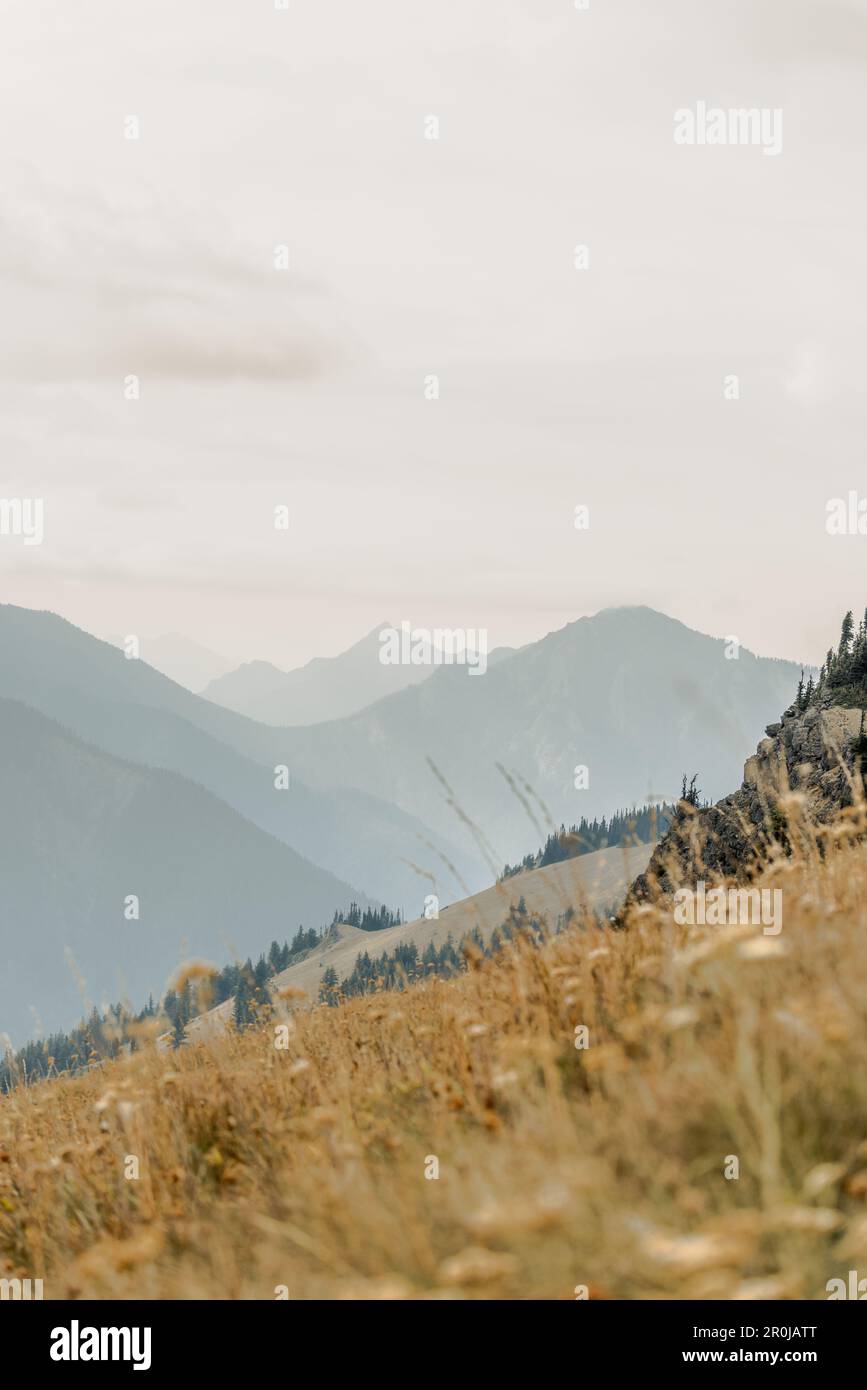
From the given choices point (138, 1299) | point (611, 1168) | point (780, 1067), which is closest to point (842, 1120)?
point (780, 1067)

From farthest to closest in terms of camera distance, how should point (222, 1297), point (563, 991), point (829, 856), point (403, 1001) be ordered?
point (403, 1001) < point (829, 856) < point (563, 991) < point (222, 1297)

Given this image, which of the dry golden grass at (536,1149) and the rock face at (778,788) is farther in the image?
the rock face at (778,788)

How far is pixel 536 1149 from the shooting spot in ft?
14.7

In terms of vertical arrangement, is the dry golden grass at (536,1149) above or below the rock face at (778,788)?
below

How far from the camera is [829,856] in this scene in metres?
8.45

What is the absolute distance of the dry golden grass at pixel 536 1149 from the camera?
12.7 feet

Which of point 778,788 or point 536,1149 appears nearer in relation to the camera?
point 536,1149

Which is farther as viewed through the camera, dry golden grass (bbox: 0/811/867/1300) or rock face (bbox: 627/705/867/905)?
rock face (bbox: 627/705/867/905)

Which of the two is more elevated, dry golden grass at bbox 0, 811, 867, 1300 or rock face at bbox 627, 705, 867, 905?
rock face at bbox 627, 705, 867, 905

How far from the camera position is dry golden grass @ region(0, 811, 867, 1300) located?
3859 mm
